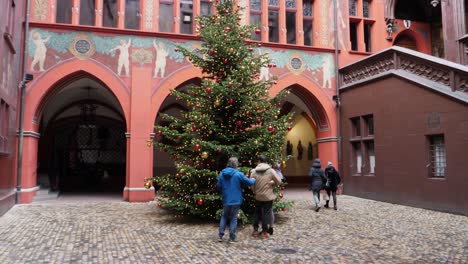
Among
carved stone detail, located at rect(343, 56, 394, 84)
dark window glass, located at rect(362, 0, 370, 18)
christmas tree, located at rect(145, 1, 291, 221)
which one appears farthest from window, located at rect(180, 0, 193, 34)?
dark window glass, located at rect(362, 0, 370, 18)

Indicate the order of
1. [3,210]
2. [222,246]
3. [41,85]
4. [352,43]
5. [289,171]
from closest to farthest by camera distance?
[222,246] < [3,210] < [41,85] < [352,43] < [289,171]

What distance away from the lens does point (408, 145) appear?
11930 millimetres

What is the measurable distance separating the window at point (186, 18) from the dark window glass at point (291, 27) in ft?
12.8

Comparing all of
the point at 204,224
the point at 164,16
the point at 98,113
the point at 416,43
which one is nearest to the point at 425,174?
the point at 204,224

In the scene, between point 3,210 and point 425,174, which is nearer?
point 3,210

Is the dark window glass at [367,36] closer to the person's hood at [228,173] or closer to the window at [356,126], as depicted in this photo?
the window at [356,126]

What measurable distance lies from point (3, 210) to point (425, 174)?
37.4 ft

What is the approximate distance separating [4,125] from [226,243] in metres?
7.23

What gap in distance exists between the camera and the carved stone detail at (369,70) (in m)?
13.0

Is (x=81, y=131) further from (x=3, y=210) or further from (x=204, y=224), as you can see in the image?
(x=204, y=224)

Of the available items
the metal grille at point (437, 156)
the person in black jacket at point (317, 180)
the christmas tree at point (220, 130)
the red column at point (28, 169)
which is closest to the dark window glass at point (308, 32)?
the metal grille at point (437, 156)

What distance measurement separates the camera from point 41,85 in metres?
12.9

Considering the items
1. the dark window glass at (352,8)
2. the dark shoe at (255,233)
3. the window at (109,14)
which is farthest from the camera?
the dark window glass at (352,8)

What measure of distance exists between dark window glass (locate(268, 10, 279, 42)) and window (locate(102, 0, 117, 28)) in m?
5.82
